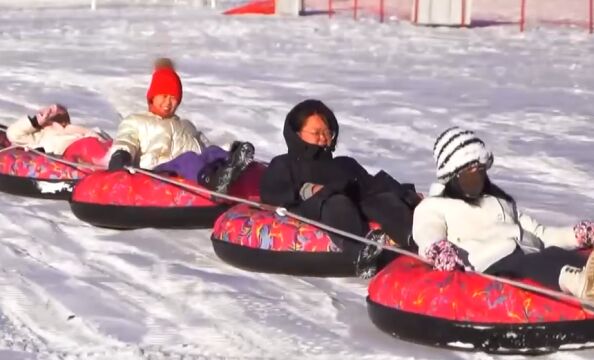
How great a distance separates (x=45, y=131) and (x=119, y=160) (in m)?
1.55

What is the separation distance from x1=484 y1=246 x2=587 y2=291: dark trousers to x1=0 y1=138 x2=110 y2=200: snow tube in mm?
3888

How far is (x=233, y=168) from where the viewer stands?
24.6ft

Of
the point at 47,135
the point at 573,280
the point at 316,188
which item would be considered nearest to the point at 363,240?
the point at 316,188

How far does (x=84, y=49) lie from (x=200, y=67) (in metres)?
3.12

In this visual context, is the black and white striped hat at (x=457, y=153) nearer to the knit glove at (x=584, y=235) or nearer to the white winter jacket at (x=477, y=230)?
the white winter jacket at (x=477, y=230)

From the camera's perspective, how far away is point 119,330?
553cm

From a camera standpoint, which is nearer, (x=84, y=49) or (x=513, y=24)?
(x=84, y=49)

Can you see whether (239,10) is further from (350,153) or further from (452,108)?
(350,153)

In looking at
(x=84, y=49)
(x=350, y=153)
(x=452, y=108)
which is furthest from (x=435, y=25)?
(x=350, y=153)

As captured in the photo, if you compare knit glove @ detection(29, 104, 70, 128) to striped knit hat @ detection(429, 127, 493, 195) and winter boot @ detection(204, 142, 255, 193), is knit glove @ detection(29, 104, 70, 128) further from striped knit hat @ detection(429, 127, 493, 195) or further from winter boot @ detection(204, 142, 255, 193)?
striped knit hat @ detection(429, 127, 493, 195)

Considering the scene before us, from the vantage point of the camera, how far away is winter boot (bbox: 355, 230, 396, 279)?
6.26 metres

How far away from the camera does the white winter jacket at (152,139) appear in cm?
829

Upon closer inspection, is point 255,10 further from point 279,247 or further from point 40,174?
point 279,247

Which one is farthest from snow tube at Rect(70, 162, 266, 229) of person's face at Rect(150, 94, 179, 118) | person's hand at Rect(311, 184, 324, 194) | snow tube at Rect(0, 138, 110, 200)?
person's hand at Rect(311, 184, 324, 194)
